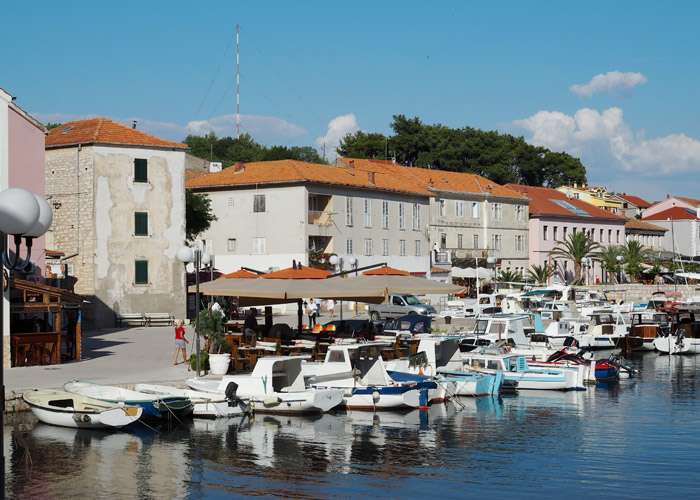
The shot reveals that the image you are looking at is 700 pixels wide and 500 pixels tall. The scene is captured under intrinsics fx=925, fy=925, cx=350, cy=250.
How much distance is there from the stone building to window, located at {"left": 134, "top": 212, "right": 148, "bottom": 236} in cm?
5

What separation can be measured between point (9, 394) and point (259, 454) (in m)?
7.18

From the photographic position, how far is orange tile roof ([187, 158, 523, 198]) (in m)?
63.3

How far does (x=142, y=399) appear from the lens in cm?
2197

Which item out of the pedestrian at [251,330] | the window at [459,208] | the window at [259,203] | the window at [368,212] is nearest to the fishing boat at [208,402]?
the pedestrian at [251,330]

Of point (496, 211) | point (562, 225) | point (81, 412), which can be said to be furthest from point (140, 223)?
point (562, 225)

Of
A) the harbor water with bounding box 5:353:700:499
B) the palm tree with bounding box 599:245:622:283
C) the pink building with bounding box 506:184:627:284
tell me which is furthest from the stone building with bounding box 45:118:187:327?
the palm tree with bounding box 599:245:622:283

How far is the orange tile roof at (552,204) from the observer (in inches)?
3460

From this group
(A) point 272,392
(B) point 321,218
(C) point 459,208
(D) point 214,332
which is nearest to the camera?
(A) point 272,392

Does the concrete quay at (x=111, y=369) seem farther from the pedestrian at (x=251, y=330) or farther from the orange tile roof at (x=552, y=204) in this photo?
the orange tile roof at (x=552, y=204)

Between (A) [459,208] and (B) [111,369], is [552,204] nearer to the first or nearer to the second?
(A) [459,208]

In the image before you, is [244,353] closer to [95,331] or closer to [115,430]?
[115,430]

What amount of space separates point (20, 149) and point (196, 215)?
30609 millimetres

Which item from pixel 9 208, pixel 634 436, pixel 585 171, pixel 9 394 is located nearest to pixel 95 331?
pixel 9 394

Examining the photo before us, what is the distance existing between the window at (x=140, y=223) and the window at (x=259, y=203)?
51.1ft
